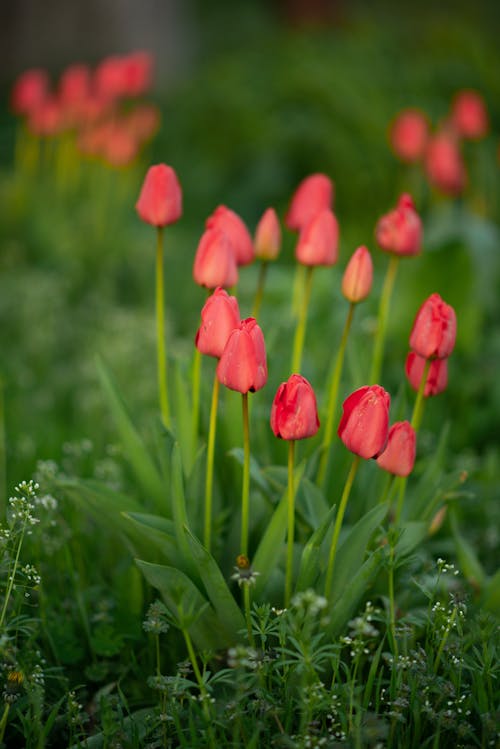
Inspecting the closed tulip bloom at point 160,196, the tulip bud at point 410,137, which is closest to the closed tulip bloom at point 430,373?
the closed tulip bloom at point 160,196

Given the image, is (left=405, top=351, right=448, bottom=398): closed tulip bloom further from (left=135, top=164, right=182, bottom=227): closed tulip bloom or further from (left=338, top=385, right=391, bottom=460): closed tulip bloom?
(left=135, top=164, right=182, bottom=227): closed tulip bloom

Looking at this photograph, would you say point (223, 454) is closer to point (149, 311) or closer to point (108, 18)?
point (149, 311)

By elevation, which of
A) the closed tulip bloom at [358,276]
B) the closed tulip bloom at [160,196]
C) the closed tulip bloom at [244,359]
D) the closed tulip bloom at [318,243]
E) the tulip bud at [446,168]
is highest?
the tulip bud at [446,168]

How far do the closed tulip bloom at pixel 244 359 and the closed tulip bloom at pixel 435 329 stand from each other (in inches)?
14.1

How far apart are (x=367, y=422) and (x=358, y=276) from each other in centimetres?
41

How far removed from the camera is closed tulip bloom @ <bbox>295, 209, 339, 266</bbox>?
203 cm

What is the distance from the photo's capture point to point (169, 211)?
2041 mm

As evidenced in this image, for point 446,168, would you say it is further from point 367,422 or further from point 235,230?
point 367,422

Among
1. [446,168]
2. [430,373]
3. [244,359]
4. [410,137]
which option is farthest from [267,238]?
[410,137]

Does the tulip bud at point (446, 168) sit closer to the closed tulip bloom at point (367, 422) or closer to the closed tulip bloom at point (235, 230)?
the closed tulip bloom at point (235, 230)

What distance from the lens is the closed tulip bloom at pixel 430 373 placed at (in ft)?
6.54

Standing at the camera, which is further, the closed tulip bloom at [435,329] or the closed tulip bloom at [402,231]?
the closed tulip bloom at [402,231]

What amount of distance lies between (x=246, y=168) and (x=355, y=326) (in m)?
3.19

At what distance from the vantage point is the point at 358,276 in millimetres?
1971
